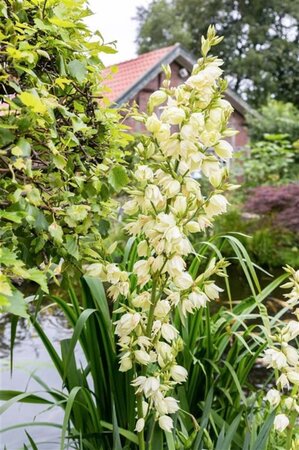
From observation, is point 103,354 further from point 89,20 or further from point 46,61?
point 89,20

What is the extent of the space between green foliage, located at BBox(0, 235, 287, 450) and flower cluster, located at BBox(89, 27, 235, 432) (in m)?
0.20

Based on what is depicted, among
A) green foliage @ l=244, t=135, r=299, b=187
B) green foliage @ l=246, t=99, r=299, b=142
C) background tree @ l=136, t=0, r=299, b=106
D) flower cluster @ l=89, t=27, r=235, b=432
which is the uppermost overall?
background tree @ l=136, t=0, r=299, b=106

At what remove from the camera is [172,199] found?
1.12 metres

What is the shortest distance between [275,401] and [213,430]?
0.44 metres

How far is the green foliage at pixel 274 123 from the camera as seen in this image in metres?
15.2

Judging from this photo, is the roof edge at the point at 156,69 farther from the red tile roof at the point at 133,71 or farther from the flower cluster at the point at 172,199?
the flower cluster at the point at 172,199

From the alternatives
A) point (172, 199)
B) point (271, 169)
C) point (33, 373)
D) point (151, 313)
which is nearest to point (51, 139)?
point (172, 199)

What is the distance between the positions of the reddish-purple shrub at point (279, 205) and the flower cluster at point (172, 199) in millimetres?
5783

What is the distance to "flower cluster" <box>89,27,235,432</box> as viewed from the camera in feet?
3.46

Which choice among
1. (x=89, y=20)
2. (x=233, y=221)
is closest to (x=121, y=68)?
(x=233, y=221)

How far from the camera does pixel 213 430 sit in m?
1.77

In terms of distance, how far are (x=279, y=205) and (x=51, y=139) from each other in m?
6.36

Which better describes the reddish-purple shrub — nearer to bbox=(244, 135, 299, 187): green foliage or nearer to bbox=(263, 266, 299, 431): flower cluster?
bbox=(244, 135, 299, 187): green foliage

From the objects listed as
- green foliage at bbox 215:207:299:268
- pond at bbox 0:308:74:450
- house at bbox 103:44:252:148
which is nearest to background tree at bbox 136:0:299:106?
house at bbox 103:44:252:148
